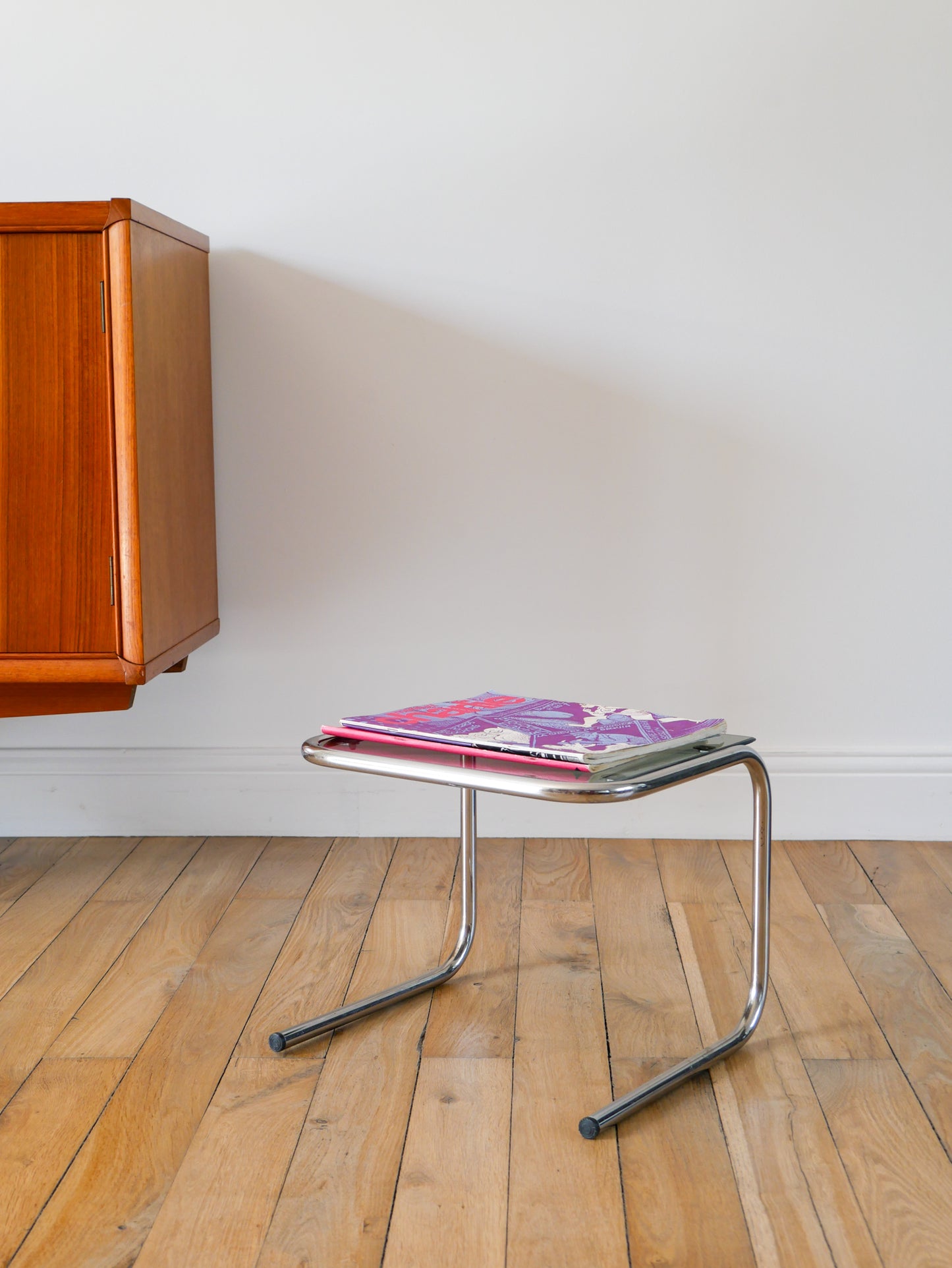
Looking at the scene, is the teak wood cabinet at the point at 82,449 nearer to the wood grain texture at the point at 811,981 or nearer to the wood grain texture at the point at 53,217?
the wood grain texture at the point at 53,217

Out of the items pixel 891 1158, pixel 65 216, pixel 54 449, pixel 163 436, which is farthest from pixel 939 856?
pixel 65 216

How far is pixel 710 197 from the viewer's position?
1.86m

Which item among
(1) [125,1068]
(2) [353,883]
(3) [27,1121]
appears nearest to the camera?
(3) [27,1121]

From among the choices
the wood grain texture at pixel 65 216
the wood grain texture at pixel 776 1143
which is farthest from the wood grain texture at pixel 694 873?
the wood grain texture at pixel 65 216

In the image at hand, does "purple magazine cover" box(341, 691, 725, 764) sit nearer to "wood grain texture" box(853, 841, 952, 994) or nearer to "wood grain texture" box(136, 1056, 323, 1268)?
"wood grain texture" box(136, 1056, 323, 1268)

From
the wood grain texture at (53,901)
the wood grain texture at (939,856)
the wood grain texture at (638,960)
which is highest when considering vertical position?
the wood grain texture at (939,856)

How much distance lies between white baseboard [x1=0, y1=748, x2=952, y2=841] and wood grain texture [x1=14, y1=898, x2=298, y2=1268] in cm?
43

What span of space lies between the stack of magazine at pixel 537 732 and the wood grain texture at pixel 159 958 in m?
0.44

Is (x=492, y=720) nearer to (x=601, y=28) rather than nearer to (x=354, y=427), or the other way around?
(x=354, y=427)

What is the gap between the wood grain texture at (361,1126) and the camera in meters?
0.93

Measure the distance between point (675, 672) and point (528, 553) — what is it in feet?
1.07

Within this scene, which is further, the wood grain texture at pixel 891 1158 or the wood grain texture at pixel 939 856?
the wood grain texture at pixel 939 856

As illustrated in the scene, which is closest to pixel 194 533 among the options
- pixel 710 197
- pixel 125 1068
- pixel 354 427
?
pixel 354 427

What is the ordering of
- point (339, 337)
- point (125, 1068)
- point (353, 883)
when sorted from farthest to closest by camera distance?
point (339, 337) < point (353, 883) < point (125, 1068)
